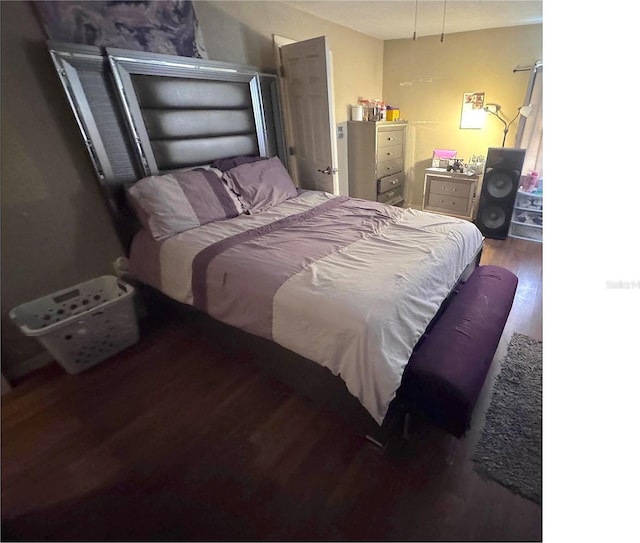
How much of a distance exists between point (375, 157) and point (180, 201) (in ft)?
7.77

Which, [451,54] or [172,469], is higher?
[451,54]

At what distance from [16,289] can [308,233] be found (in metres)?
1.66

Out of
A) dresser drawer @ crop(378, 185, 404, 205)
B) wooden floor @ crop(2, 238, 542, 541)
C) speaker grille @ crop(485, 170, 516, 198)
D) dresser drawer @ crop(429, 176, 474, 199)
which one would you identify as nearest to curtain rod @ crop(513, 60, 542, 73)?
speaker grille @ crop(485, 170, 516, 198)

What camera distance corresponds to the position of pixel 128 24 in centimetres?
184

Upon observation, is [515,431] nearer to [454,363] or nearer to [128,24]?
[454,363]

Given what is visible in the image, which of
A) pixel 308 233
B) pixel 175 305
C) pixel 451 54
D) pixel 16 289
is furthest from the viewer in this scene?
pixel 451 54

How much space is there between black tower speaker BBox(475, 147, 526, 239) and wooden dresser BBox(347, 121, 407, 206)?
1109 mm

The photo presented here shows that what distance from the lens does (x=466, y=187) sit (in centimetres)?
353

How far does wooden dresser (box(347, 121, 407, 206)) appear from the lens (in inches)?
137

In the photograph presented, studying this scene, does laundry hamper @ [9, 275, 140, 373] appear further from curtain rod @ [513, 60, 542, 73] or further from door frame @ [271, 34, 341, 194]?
curtain rod @ [513, 60, 542, 73]

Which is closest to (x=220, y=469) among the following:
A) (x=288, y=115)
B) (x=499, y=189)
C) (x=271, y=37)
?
(x=288, y=115)
